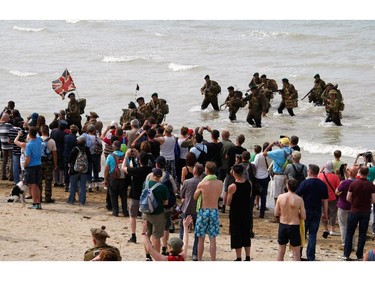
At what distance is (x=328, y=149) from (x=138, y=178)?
1086 centimetres

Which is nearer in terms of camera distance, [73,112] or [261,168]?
[261,168]

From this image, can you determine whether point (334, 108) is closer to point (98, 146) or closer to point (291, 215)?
point (98, 146)

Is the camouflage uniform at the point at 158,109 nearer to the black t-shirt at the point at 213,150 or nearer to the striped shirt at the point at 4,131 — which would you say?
the striped shirt at the point at 4,131

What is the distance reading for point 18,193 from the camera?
1514 cm

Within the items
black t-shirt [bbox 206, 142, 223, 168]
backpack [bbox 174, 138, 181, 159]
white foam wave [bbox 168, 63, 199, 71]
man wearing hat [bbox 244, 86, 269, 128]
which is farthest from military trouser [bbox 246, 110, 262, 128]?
white foam wave [bbox 168, 63, 199, 71]

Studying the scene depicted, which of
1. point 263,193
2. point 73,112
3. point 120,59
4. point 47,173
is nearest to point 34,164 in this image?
point 47,173

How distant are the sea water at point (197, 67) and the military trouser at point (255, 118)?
0.21 m

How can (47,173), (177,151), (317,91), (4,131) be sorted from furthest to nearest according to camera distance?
(317,91)
(4,131)
(177,151)
(47,173)

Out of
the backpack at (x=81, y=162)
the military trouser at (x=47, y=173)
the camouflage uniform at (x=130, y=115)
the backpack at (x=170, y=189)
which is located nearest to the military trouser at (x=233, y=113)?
the camouflage uniform at (x=130, y=115)

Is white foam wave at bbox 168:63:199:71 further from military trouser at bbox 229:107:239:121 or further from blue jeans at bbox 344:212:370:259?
blue jeans at bbox 344:212:370:259

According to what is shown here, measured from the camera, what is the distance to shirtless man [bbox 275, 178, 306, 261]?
1160 centimetres

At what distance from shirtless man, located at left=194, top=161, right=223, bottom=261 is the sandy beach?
56cm

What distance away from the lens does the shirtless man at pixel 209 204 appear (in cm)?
1175

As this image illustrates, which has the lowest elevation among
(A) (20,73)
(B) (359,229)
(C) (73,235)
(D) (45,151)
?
(C) (73,235)
